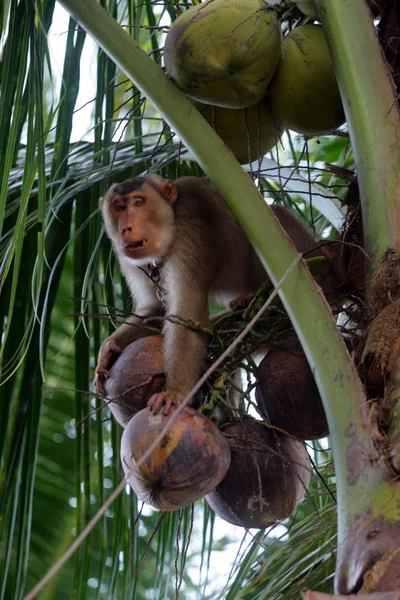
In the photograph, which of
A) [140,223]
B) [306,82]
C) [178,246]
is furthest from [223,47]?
[140,223]

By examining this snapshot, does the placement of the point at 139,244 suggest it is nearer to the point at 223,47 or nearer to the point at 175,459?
the point at 223,47

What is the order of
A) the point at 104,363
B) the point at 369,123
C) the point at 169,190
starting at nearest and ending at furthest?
the point at 369,123 < the point at 104,363 < the point at 169,190

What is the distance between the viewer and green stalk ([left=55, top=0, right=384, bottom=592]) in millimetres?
1885

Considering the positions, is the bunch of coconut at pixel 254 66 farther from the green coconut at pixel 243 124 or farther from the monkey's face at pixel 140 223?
the monkey's face at pixel 140 223

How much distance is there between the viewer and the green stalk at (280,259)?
6.18 ft

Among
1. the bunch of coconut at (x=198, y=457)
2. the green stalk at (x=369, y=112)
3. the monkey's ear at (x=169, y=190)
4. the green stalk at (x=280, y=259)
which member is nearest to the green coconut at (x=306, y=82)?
the green stalk at (x=369, y=112)

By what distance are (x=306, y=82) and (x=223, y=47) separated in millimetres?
298

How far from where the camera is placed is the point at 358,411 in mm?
1918

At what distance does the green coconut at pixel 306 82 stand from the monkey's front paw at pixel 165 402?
97cm

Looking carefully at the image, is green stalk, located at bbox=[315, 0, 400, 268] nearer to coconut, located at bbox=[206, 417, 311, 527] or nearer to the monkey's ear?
coconut, located at bbox=[206, 417, 311, 527]

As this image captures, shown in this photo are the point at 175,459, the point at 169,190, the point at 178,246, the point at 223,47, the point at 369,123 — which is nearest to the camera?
the point at 175,459

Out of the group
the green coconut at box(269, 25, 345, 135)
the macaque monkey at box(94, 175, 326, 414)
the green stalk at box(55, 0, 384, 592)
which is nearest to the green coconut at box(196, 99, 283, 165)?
the green coconut at box(269, 25, 345, 135)

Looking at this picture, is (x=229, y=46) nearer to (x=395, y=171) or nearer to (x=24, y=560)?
(x=395, y=171)

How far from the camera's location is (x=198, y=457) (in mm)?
2076
